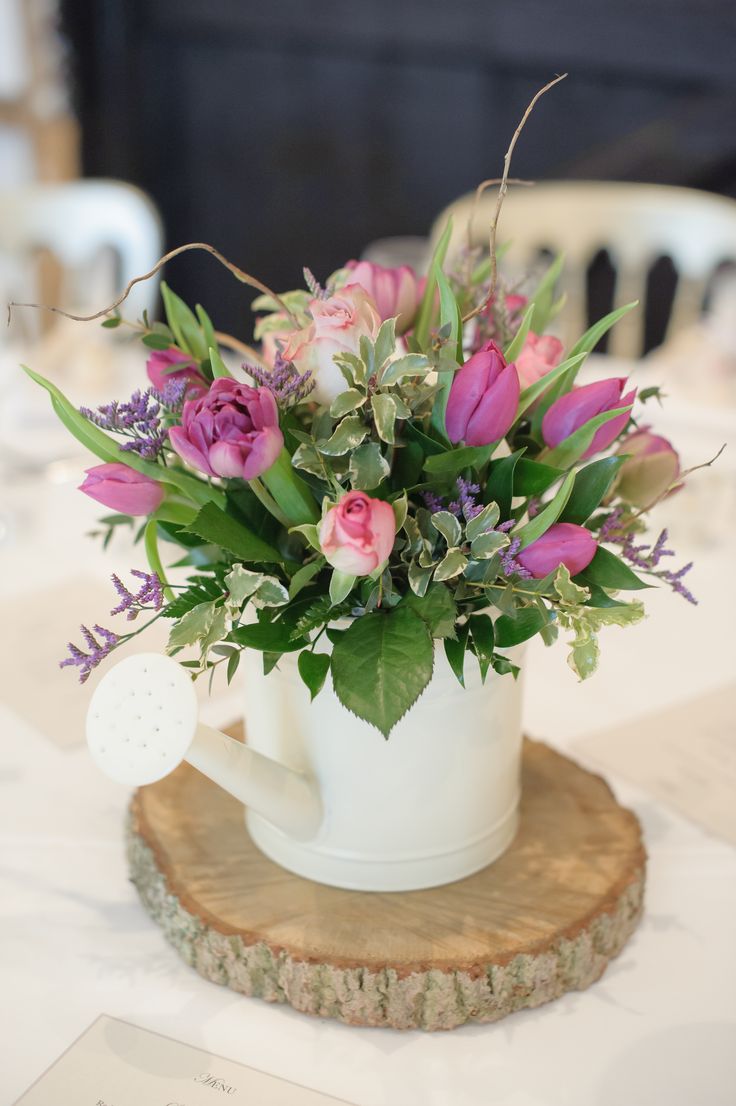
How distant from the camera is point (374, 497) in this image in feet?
1.88

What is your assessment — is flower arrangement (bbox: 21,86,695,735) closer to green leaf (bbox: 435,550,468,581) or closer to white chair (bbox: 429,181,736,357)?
green leaf (bbox: 435,550,468,581)

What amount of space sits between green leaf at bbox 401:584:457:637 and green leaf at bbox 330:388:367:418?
104 mm

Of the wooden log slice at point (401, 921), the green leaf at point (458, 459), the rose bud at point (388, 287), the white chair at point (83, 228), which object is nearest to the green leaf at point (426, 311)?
the rose bud at point (388, 287)

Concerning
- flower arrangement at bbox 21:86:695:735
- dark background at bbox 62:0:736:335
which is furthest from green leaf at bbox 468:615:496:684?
dark background at bbox 62:0:736:335

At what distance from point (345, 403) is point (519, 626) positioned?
15 cm

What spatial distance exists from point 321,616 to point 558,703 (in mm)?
427

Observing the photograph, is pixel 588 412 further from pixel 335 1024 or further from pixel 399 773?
pixel 335 1024

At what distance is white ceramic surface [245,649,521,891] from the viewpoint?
2.01ft

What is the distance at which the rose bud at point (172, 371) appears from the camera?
0.62 m

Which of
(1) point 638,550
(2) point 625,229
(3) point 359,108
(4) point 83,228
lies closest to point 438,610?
(1) point 638,550

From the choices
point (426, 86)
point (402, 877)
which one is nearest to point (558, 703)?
point (402, 877)

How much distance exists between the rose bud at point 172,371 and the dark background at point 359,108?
1.93 meters

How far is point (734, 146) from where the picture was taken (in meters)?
2.23

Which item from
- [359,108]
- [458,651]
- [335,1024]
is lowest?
[335,1024]
